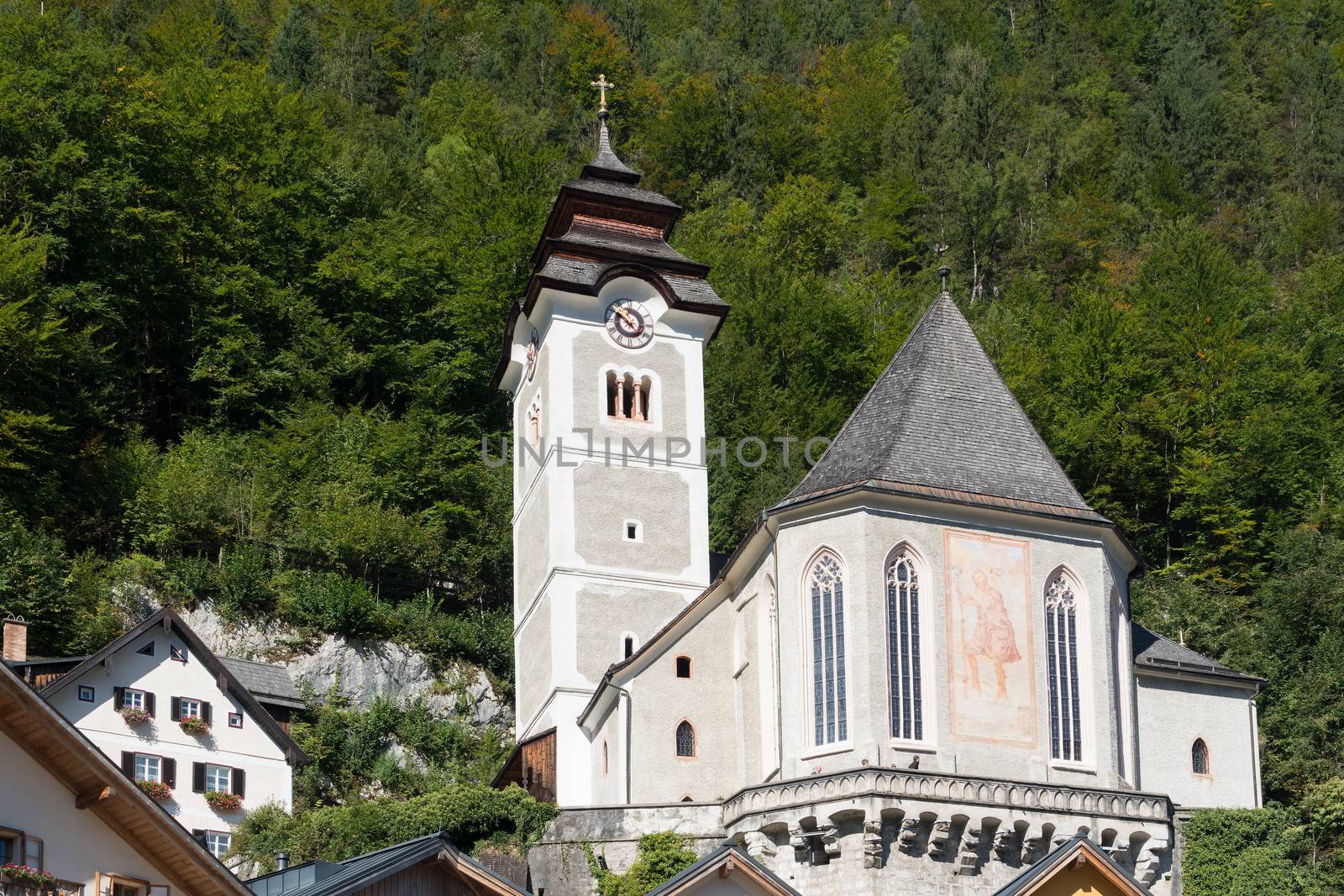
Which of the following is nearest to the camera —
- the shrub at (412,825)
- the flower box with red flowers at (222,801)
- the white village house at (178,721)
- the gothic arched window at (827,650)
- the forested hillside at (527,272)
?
the gothic arched window at (827,650)

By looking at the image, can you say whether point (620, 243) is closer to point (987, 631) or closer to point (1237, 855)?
point (987, 631)

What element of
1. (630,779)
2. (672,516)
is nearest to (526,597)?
(672,516)

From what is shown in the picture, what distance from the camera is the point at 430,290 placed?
63438 mm

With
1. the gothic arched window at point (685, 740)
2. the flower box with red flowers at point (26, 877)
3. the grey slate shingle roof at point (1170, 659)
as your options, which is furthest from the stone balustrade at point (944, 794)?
the flower box with red flowers at point (26, 877)

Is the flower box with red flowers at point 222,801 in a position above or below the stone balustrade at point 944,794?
above

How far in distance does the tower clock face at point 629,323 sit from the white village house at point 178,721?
12.2 meters

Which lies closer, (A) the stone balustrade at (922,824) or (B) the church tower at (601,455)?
(A) the stone balustrade at (922,824)

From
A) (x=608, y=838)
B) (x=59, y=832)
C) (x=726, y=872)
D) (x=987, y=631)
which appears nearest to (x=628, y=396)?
(x=608, y=838)

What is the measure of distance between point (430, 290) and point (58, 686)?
85.3 feet

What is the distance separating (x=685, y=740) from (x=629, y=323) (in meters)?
12.1

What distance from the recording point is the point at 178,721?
1623 inches

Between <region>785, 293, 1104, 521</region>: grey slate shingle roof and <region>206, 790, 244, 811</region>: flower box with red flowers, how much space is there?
1253 centimetres

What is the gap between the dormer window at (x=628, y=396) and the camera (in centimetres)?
4844

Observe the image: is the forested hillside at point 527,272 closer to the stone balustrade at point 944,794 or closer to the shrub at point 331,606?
the shrub at point 331,606
